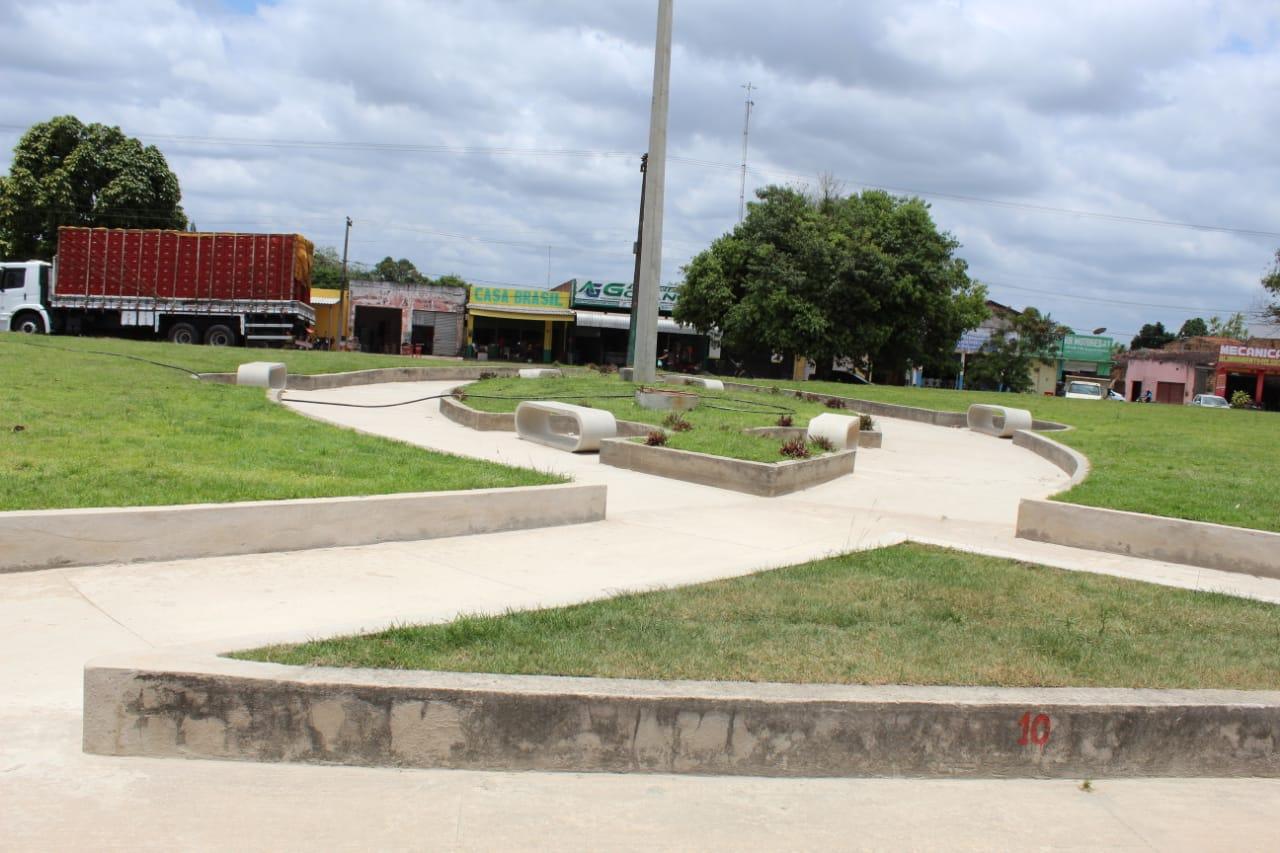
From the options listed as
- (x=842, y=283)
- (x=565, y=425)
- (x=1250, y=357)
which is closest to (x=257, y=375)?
(x=565, y=425)

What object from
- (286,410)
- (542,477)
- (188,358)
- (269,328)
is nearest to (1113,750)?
(542,477)

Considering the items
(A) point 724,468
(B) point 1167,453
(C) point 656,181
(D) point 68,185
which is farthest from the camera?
(D) point 68,185

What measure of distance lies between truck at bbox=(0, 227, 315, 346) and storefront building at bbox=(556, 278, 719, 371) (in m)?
20.7

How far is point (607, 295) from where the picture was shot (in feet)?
186

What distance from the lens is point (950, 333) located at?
4428 cm

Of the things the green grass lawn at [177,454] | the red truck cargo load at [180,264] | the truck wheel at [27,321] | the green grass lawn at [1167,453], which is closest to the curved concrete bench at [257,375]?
the green grass lawn at [177,454]

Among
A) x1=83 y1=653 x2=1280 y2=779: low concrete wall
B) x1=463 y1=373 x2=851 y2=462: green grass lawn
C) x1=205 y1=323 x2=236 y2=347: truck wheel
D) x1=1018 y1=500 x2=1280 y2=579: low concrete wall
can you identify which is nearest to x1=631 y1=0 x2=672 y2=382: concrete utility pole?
x1=463 y1=373 x2=851 y2=462: green grass lawn

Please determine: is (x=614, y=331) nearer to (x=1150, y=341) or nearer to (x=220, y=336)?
(x=220, y=336)

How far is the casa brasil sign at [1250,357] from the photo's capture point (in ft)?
176

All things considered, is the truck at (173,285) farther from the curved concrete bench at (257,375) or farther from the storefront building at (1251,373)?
the storefront building at (1251,373)

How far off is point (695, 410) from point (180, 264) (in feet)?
79.6

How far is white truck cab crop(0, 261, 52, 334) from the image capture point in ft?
112

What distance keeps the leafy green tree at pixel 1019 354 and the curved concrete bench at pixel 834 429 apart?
4187cm

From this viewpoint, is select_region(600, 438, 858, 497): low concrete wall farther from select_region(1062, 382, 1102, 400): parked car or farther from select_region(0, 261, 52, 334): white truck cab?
select_region(1062, 382, 1102, 400): parked car
